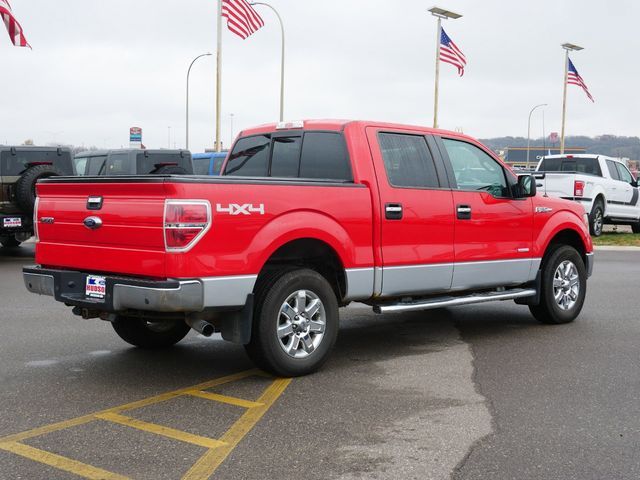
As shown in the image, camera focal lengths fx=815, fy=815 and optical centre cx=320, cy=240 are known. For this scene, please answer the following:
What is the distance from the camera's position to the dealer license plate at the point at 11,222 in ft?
47.5

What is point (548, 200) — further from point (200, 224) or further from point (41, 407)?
point (41, 407)

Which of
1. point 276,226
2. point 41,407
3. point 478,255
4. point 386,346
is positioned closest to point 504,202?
point 478,255

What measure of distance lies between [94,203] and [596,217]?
16982 millimetres

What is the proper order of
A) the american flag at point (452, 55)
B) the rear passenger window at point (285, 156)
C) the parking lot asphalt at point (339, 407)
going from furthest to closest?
1. the american flag at point (452, 55)
2. the rear passenger window at point (285, 156)
3. the parking lot asphalt at point (339, 407)

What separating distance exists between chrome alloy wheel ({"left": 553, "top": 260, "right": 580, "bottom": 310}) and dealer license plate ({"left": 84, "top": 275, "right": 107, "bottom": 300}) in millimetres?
4824

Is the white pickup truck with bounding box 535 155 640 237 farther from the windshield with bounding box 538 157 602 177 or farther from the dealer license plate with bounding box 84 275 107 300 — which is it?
the dealer license plate with bounding box 84 275 107 300

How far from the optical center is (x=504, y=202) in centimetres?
788

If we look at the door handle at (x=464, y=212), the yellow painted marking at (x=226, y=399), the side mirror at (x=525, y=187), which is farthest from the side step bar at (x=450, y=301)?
the yellow painted marking at (x=226, y=399)

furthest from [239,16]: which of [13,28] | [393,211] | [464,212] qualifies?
[393,211]

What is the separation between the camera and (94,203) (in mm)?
5844

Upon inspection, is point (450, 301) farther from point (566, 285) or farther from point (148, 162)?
point (148, 162)

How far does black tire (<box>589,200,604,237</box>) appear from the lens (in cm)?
2027

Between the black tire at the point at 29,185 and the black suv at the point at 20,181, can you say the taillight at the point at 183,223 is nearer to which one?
the black tire at the point at 29,185

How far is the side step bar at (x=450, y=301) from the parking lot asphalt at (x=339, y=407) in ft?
1.35
